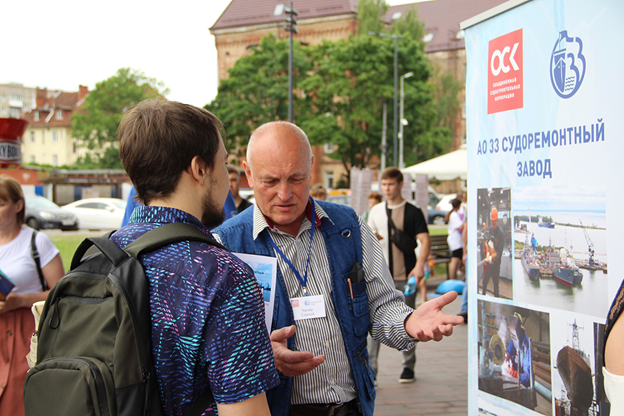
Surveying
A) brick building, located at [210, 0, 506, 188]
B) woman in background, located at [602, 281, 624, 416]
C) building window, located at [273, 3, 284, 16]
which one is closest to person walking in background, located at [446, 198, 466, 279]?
woman in background, located at [602, 281, 624, 416]

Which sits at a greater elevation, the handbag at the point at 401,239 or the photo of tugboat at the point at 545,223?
the photo of tugboat at the point at 545,223

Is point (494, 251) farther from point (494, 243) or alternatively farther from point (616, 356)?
point (616, 356)

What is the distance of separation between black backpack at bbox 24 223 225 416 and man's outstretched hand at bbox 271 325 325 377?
54 cm

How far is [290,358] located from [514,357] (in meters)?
1.67

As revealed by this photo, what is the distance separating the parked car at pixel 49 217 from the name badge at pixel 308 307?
2411 centimetres

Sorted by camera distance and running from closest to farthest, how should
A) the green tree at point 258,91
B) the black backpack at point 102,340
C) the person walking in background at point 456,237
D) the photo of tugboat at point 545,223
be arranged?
the black backpack at point 102,340 → the photo of tugboat at point 545,223 → the person walking in background at point 456,237 → the green tree at point 258,91

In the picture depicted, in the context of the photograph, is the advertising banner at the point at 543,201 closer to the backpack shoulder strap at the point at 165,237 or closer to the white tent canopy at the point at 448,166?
the backpack shoulder strap at the point at 165,237

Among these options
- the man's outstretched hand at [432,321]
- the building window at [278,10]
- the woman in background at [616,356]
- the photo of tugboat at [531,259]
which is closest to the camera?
the woman in background at [616,356]

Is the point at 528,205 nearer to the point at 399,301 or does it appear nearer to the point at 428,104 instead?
the point at 399,301

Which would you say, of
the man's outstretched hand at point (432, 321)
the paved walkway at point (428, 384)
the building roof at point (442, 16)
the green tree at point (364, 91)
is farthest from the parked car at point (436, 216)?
the man's outstretched hand at point (432, 321)

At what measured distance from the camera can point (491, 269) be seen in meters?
3.20

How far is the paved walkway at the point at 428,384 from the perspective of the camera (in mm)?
4891

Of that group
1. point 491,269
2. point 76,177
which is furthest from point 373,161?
point 491,269

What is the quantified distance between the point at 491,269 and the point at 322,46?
40.9m
